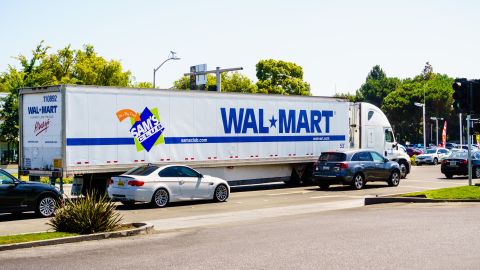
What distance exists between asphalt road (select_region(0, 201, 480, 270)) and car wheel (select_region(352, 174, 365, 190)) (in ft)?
34.3

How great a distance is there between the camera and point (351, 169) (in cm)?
2677

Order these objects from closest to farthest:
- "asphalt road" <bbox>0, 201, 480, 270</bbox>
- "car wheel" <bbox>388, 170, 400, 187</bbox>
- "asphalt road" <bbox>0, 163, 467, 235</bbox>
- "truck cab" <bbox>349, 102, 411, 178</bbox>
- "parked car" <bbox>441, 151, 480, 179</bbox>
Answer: "asphalt road" <bbox>0, 201, 480, 270</bbox>, "asphalt road" <bbox>0, 163, 467, 235</bbox>, "car wheel" <bbox>388, 170, 400, 187</bbox>, "truck cab" <bbox>349, 102, 411, 178</bbox>, "parked car" <bbox>441, 151, 480, 179</bbox>

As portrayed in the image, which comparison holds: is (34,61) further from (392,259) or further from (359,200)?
(392,259)

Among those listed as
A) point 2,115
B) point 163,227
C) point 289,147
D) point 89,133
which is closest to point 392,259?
point 163,227

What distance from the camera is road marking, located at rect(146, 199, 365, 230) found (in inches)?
648

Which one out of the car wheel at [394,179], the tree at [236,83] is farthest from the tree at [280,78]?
the car wheel at [394,179]

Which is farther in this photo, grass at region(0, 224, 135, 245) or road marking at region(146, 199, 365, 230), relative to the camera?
road marking at region(146, 199, 365, 230)

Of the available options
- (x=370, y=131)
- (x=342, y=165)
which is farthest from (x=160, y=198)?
(x=370, y=131)

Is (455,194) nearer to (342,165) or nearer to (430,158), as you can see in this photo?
(342,165)

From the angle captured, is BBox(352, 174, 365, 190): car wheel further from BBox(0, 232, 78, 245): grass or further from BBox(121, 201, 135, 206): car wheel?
BBox(0, 232, 78, 245): grass

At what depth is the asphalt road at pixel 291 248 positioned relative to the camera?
1013 cm

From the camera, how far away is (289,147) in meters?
29.1

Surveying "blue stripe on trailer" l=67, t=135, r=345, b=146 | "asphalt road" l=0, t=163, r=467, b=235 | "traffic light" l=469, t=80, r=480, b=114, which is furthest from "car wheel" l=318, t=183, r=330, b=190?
"traffic light" l=469, t=80, r=480, b=114

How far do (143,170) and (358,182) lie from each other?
9693 millimetres
